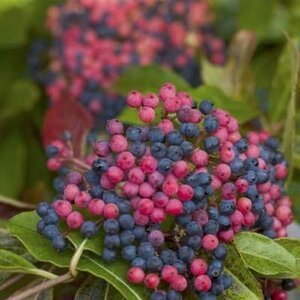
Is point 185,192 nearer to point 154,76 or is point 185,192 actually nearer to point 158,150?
point 158,150

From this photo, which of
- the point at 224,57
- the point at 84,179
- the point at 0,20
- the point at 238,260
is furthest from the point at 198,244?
the point at 0,20

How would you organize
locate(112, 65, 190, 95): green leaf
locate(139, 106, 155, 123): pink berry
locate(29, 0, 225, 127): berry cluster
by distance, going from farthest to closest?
1. locate(29, 0, 225, 127): berry cluster
2. locate(112, 65, 190, 95): green leaf
3. locate(139, 106, 155, 123): pink berry

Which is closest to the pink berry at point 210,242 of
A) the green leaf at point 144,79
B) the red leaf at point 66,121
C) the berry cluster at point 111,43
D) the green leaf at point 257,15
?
the red leaf at point 66,121

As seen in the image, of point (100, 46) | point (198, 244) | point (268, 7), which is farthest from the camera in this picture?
point (268, 7)

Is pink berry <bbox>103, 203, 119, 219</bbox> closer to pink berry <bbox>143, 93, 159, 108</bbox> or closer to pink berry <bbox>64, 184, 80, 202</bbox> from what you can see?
pink berry <bbox>64, 184, 80, 202</bbox>

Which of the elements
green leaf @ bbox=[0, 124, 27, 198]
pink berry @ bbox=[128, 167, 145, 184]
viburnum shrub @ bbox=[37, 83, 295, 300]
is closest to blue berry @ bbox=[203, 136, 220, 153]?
viburnum shrub @ bbox=[37, 83, 295, 300]

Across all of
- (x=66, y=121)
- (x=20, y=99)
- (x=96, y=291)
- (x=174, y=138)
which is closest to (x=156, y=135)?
(x=174, y=138)

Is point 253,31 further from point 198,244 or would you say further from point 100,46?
point 198,244
